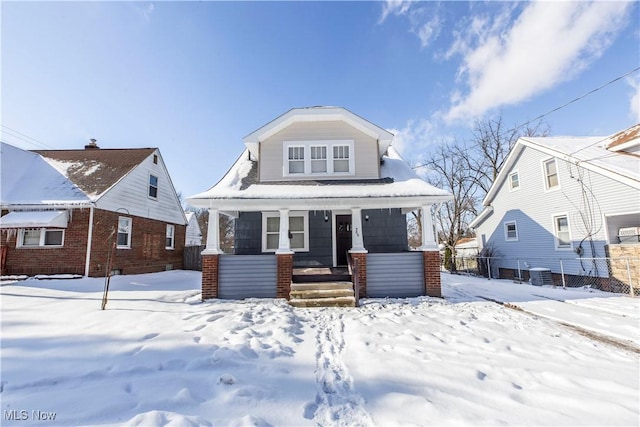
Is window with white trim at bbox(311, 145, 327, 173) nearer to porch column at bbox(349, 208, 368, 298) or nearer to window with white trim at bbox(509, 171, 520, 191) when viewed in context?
porch column at bbox(349, 208, 368, 298)

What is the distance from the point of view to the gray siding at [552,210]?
34.4ft

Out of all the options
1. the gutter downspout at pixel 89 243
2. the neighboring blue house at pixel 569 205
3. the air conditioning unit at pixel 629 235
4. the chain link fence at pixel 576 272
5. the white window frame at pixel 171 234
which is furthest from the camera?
the white window frame at pixel 171 234

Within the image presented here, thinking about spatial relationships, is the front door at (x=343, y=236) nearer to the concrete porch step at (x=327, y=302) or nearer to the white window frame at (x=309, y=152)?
the white window frame at (x=309, y=152)

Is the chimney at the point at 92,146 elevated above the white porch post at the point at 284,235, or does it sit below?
above

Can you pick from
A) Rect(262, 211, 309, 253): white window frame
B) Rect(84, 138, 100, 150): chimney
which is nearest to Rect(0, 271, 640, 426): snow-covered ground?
Rect(262, 211, 309, 253): white window frame

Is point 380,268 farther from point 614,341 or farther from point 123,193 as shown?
point 123,193

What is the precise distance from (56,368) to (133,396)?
140 centimetres

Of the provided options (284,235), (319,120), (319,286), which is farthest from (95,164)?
(319,286)

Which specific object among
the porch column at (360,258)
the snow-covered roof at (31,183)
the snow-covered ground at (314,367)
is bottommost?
the snow-covered ground at (314,367)

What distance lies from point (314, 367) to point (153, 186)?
1511 centimetres

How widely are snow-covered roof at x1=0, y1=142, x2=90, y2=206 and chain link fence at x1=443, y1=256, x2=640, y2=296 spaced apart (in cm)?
1982

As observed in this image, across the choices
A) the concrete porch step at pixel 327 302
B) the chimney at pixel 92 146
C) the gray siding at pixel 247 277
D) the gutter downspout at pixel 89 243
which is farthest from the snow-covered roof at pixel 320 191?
the chimney at pixel 92 146

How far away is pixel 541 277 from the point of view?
11562 millimetres

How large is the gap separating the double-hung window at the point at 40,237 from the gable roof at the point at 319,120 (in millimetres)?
9094
